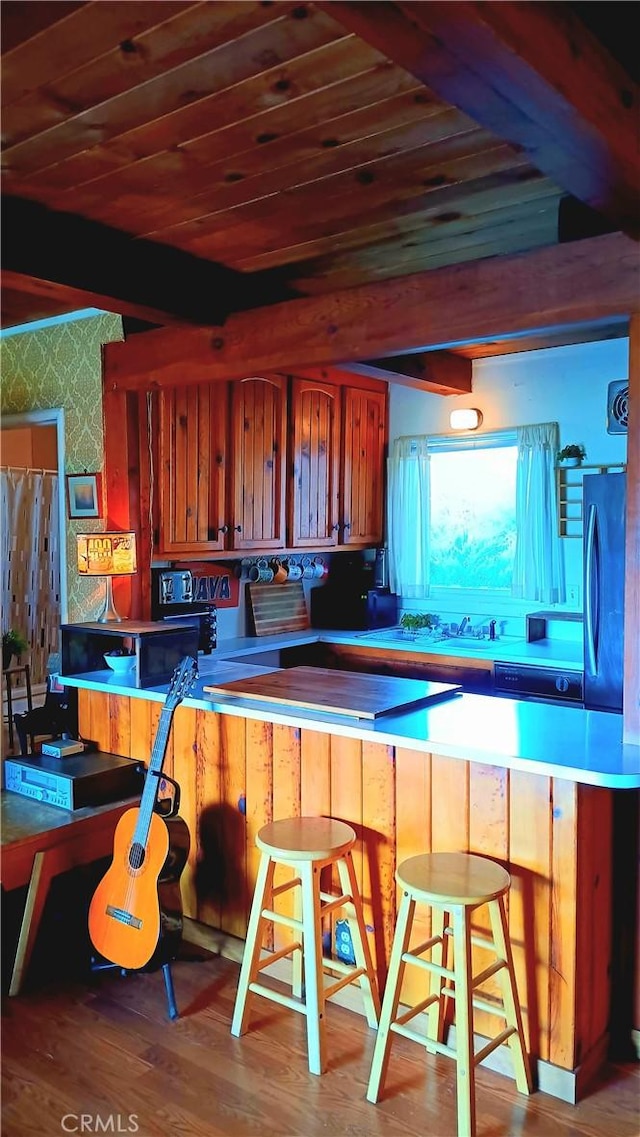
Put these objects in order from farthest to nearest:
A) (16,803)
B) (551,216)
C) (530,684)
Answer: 1. (530,684)
2. (16,803)
3. (551,216)

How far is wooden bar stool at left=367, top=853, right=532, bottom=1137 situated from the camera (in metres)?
2.03

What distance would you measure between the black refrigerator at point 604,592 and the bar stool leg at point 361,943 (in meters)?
1.58

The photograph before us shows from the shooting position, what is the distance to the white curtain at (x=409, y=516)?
498 centimetres

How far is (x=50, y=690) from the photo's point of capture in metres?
3.58

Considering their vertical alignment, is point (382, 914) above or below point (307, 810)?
below

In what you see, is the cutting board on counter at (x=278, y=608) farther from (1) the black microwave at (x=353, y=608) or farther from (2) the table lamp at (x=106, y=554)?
(2) the table lamp at (x=106, y=554)

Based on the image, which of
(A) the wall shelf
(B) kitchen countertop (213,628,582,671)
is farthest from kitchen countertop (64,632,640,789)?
(A) the wall shelf

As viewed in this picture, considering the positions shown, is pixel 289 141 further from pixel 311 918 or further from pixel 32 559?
pixel 32 559

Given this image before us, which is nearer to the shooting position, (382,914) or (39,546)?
(382,914)

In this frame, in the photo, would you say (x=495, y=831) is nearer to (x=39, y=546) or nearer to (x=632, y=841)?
(x=632, y=841)

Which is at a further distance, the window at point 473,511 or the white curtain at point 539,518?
the window at point 473,511

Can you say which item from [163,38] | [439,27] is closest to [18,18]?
[163,38]

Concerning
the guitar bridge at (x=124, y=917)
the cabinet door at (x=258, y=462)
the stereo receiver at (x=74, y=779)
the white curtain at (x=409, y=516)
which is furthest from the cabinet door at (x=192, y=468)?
the guitar bridge at (x=124, y=917)

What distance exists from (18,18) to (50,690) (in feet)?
8.70
